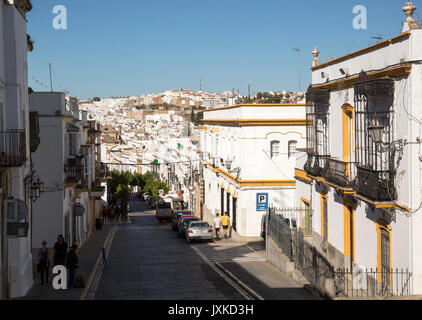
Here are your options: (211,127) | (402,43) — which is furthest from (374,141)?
(211,127)

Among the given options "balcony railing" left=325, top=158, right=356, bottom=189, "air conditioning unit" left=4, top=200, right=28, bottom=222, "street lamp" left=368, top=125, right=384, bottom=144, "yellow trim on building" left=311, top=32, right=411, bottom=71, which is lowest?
"air conditioning unit" left=4, top=200, right=28, bottom=222

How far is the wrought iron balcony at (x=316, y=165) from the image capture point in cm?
2234

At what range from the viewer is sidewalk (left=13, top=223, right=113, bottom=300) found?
18.4 metres

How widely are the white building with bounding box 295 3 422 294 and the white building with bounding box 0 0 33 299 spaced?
9567 millimetres

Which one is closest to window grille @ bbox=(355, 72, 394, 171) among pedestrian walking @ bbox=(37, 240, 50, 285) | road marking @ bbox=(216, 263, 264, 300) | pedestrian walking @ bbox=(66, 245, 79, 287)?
road marking @ bbox=(216, 263, 264, 300)

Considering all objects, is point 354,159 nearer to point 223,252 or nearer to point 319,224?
point 319,224

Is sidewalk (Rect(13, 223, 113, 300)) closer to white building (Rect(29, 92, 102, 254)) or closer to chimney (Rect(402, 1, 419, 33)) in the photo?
white building (Rect(29, 92, 102, 254))

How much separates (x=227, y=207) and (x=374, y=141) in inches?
907

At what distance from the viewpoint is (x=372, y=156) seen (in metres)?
17.3

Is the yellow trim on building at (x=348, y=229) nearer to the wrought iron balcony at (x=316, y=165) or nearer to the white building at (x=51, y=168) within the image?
the wrought iron balcony at (x=316, y=165)

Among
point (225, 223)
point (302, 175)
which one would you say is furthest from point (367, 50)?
point (225, 223)

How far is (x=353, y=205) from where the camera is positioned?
65.3 feet

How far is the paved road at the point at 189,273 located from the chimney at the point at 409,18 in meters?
8.12

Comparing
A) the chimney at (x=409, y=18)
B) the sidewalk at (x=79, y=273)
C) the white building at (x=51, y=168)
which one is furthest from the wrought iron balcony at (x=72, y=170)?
the chimney at (x=409, y=18)
